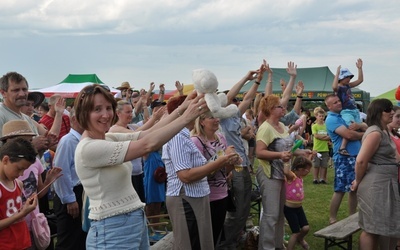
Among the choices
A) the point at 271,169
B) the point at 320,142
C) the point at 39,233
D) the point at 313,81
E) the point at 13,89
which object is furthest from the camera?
the point at 313,81

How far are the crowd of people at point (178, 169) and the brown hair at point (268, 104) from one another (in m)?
0.01

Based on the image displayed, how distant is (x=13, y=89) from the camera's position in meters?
4.13

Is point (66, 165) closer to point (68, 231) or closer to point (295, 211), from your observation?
point (68, 231)

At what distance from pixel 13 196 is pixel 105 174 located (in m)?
1.09

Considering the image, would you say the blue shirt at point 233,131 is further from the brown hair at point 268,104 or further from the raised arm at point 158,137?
the raised arm at point 158,137

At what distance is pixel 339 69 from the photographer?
7.41 metres

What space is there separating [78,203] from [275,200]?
85.9 inches

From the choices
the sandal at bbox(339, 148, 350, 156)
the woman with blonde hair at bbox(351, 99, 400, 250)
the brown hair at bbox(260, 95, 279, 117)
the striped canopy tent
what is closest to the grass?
the sandal at bbox(339, 148, 350, 156)

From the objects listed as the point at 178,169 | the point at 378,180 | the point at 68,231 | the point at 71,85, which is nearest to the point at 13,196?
the point at 68,231

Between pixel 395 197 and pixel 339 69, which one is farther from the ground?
pixel 339 69

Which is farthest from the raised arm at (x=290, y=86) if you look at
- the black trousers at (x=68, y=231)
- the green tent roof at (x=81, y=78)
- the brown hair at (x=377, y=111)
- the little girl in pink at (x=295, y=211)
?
the green tent roof at (x=81, y=78)

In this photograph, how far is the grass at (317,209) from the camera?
255 inches

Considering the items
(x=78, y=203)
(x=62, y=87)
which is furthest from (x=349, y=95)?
(x=62, y=87)

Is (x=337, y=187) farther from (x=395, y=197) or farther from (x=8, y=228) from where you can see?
(x=8, y=228)
